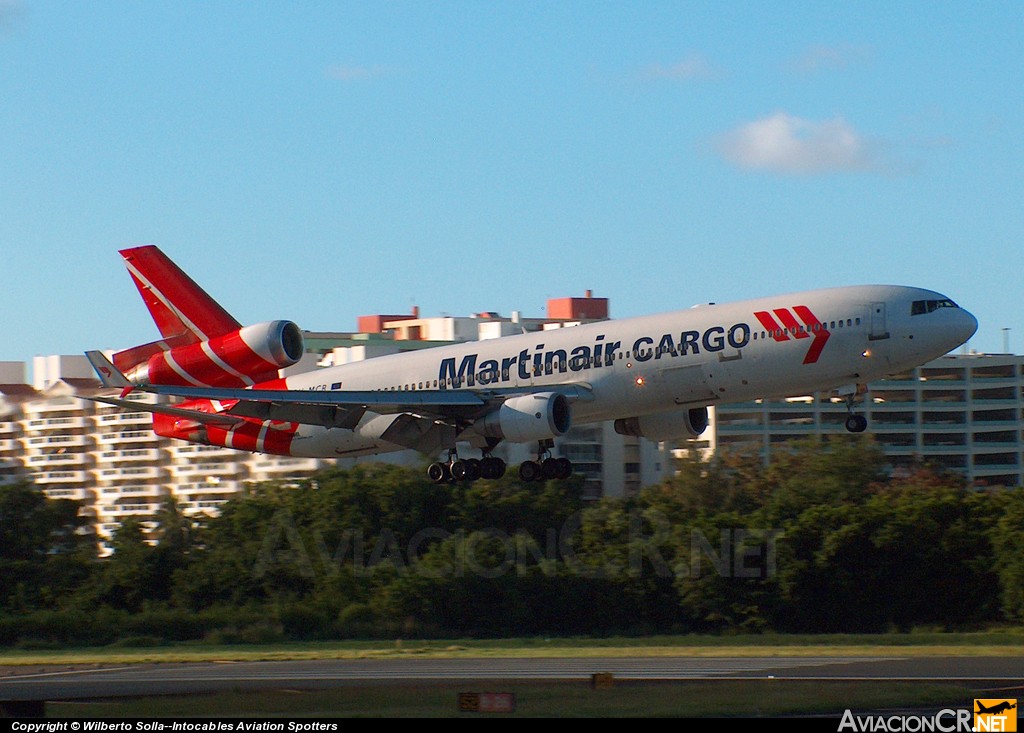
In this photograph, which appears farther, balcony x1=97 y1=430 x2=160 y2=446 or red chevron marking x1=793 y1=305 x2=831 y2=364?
balcony x1=97 y1=430 x2=160 y2=446

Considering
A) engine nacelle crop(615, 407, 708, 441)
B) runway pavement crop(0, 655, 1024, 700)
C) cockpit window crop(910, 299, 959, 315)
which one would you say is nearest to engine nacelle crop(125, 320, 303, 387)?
runway pavement crop(0, 655, 1024, 700)

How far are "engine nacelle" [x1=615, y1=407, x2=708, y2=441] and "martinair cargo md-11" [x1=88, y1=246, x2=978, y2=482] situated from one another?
50 mm

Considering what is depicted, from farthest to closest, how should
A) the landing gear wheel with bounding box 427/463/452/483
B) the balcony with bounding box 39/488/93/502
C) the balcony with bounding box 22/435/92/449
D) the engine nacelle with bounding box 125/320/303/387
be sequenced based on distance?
1. the balcony with bounding box 39/488/93/502
2. the balcony with bounding box 22/435/92/449
3. the engine nacelle with bounding box 125/320/303/387
4. the landing gear wheel with bounding box 427/463/452/483

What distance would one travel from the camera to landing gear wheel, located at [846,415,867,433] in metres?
43.1

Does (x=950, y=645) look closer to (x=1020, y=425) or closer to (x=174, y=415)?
(x=174, y=415)

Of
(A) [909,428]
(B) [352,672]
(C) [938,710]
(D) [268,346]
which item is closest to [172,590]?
(D) [268,346]

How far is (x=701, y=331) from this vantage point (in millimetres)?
43719

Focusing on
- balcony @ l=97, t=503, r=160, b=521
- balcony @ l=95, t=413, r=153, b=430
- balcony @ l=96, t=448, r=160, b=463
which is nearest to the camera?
balcony @ l=97, t=503, r=160, b=521

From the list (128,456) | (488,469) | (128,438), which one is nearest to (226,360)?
(488,469)

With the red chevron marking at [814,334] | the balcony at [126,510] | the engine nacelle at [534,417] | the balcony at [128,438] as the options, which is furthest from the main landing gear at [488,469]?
Answer: the balcony at [128,438]

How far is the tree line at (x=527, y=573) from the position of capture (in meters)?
70.7

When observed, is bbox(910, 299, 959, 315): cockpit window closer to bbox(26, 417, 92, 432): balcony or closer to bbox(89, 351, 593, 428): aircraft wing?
bbox(89, 351, 593, 428): aircraft wing

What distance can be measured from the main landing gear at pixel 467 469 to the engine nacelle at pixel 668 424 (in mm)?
4741

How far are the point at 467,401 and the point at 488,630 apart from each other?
93.7 ft
